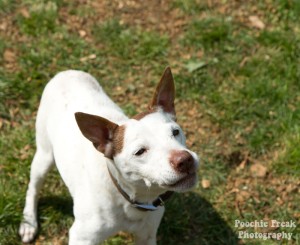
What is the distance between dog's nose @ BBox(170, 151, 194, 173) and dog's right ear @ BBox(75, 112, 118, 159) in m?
0.54

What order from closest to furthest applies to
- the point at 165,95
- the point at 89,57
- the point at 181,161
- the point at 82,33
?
the point at 181,161
the point at 165,95
the point at 89,57
the point at 82,33

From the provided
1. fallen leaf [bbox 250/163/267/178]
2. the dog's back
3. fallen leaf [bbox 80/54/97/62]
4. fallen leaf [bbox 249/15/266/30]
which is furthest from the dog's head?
fallen leaf [bbox 249/15/266/30]

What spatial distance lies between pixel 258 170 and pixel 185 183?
2294mm

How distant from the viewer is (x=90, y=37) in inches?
269

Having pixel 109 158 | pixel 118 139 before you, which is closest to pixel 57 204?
pixel 109 158

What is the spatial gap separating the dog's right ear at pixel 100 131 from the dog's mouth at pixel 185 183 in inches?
20.9

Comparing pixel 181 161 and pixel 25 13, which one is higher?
pixel 181 161

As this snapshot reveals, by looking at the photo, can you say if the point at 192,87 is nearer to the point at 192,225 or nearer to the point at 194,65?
the point at 194,65

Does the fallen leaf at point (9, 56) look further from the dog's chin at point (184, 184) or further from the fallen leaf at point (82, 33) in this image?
the dog's chin at point (184, 184)

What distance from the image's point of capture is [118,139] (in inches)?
146

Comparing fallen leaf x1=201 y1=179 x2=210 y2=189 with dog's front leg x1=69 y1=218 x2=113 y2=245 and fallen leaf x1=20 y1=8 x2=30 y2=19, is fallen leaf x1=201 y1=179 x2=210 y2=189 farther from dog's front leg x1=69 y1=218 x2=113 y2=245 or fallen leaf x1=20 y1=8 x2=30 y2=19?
fallen leaf x1=20 y1=8 x2=30 y2=19

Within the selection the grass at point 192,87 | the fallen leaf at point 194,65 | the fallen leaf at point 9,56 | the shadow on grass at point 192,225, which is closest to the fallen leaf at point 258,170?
the grass at point 192,87

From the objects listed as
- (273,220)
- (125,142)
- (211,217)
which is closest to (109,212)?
(125,142)

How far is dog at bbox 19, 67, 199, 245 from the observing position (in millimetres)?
3504
